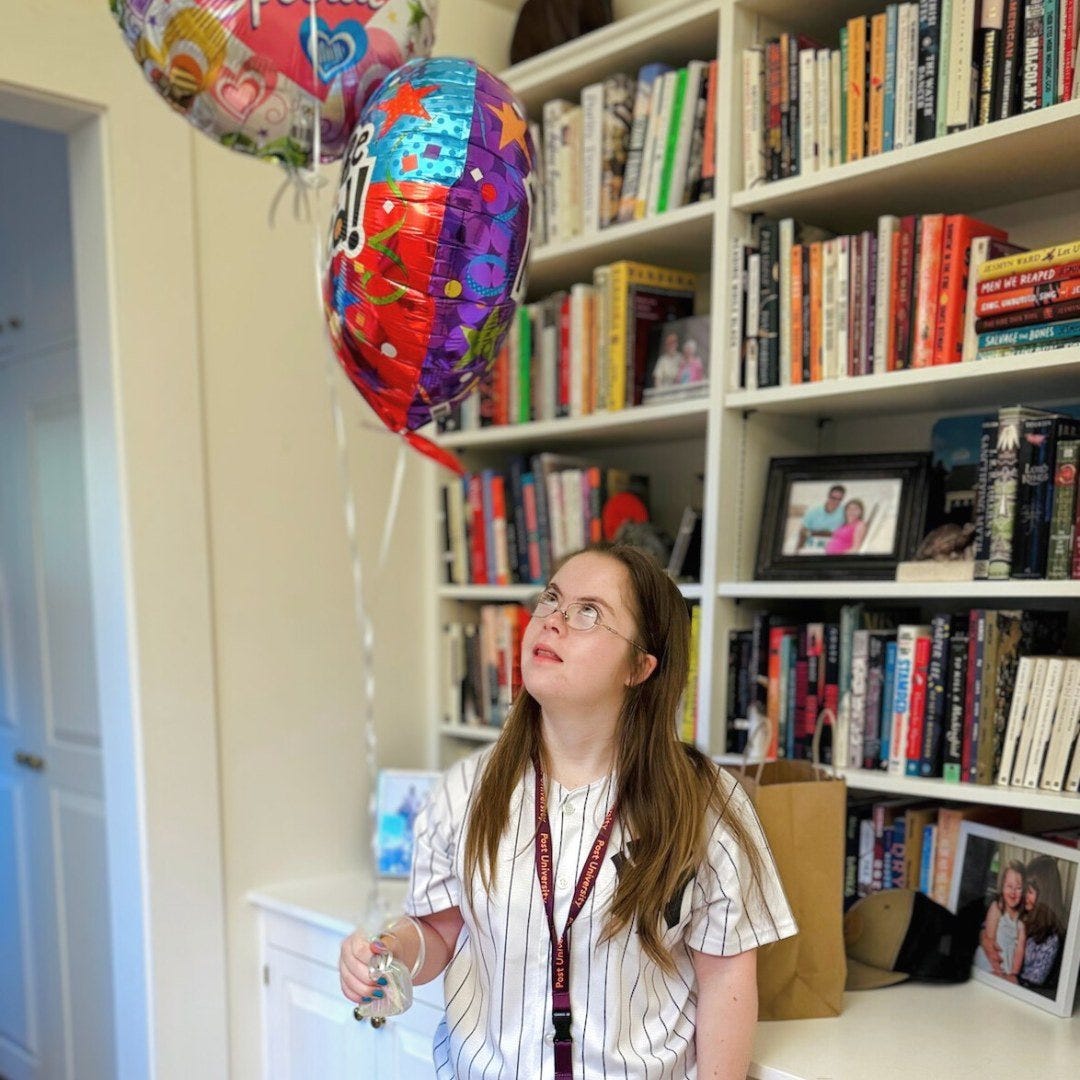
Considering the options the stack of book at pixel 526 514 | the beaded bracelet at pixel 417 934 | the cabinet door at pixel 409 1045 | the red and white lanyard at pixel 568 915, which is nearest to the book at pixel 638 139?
the stack of book at pixel 526 514

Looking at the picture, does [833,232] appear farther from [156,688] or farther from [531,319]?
[156,688]

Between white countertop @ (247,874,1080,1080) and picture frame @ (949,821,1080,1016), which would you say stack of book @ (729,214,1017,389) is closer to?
picture frame @ (949,821,1080,1016)

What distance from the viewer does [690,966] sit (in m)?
1.25

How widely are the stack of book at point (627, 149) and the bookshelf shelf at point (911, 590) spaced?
2.24 ft

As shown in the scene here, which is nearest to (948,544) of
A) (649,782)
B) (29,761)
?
(649,782)

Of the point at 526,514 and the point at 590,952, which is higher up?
the point at 526,514

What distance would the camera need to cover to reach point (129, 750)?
5.99 feet

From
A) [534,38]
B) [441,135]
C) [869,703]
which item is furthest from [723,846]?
[534,38]

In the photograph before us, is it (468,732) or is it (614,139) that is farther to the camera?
(468,732)

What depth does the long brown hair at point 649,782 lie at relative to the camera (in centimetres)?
119

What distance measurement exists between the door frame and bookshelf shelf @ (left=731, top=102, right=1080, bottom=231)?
1.08 metres

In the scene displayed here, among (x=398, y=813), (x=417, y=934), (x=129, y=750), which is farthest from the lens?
(x=398, y=813)

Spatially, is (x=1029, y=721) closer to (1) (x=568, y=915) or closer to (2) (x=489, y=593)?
(1) (x=568, y=915)

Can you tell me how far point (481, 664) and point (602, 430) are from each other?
57cm
